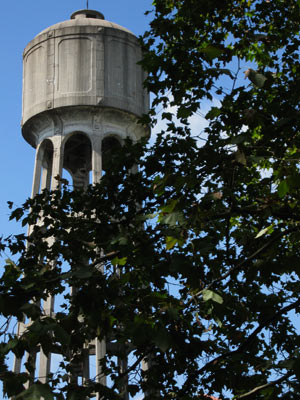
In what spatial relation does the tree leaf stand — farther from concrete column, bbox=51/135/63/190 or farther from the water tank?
the water tank

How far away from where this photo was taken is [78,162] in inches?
944

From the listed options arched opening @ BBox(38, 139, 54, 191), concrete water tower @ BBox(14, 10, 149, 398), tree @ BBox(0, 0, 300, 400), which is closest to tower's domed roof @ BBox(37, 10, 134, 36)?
concrete water tower @ BBox(14, 10, 149, 398)

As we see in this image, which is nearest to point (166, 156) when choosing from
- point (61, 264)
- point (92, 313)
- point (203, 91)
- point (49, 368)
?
point (203, 91)

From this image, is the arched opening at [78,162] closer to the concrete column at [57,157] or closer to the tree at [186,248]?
the concrete column at [57,157]

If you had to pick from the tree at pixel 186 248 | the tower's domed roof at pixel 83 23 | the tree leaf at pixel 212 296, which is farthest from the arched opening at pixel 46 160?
the tree leaf at pixel 212 296

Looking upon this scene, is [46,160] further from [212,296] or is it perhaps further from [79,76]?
[212,296]

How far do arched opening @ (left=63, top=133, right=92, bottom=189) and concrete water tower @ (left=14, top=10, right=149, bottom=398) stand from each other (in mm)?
976

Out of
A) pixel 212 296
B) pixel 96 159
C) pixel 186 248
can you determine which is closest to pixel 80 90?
pixel 96 159

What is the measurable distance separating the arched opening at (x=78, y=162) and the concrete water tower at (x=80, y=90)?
976 mm

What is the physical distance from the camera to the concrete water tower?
2094 cm

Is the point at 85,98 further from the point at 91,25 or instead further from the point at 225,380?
the point at 225,380

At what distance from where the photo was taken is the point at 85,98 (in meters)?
20.9

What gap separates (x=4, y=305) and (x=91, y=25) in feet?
59.7

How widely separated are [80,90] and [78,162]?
360 cm
